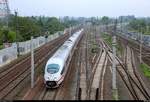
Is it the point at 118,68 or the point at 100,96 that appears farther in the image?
the point at 118,68

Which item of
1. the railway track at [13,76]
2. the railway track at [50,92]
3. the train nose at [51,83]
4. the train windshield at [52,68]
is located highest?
the train windshield at [52,68]

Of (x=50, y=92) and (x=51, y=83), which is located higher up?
(x=51, y=83)

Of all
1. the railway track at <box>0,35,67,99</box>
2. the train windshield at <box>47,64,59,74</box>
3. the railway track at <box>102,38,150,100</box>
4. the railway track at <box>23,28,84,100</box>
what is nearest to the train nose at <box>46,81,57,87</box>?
the railway track at <box>23,28,84,100</box>

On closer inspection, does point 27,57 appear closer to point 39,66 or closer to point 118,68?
point 39,66

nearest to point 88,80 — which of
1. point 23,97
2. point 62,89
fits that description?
point 62,89

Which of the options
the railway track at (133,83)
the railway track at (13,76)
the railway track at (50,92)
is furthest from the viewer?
the railway track at (13,76)

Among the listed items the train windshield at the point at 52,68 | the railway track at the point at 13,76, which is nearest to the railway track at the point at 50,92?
the train windshield at the point at 52,68

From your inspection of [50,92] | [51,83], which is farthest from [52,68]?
[50,92]

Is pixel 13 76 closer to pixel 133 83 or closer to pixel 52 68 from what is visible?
pixel 52 68

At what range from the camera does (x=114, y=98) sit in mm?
27281

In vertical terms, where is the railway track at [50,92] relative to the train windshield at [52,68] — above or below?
below

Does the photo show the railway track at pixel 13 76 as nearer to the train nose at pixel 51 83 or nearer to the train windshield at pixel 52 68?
the train nose at pixel 51 83

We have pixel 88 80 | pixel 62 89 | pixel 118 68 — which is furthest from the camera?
pixel 118 68

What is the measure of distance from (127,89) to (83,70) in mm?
11527
